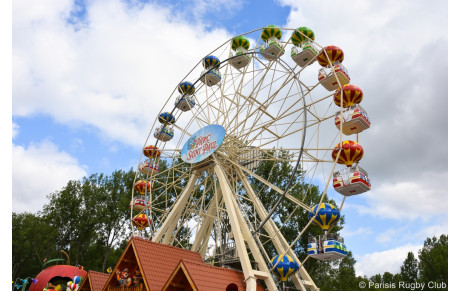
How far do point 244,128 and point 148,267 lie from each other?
757cm

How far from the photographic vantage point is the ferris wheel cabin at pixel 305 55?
1692 centimetres

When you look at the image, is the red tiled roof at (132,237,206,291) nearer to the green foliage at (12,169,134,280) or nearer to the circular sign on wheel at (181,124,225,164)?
the circular sign on wheel at (181,124,225,164)

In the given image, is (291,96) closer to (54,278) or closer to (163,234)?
(163,234)

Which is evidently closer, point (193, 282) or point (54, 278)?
point (193, 282)

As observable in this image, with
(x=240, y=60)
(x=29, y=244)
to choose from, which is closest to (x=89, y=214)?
(x=29, y=244)

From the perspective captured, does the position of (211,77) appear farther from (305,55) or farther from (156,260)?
(156,260)

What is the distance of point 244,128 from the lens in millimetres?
16875

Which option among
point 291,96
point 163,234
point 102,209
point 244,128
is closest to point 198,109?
point 244,128

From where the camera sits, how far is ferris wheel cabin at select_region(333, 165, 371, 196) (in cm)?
1237

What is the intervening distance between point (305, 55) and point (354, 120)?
15.9 ft

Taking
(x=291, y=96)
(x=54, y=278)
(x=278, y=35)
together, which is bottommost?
(x=54, y=278)

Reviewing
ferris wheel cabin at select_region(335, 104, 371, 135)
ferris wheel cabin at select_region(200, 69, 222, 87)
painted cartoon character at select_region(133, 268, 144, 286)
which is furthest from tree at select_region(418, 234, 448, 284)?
painted cartoon character at select_region(133, 268, 144, 286)

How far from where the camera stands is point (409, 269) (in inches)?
1036

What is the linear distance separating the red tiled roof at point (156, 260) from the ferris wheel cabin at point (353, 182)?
5.45 metres
